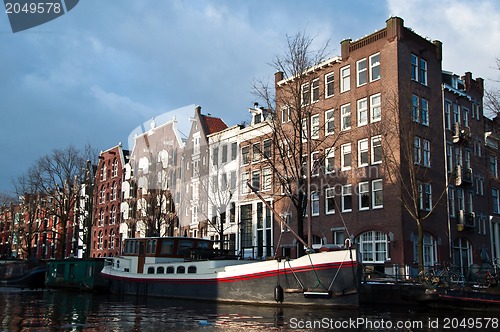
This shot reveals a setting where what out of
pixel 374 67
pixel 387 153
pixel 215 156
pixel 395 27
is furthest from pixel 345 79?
pixel 215 156

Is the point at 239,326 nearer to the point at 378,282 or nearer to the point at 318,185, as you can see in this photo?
the point at 378,282

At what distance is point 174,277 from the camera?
2816 centimetres

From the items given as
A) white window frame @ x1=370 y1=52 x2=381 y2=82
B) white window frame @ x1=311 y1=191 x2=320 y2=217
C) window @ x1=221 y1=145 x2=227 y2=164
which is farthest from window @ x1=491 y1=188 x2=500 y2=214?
window @ x1=221 y1=145 x2=227 y2=164

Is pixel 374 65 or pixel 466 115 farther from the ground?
pixel 374 65

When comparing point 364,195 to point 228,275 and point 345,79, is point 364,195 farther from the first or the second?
point 228,275

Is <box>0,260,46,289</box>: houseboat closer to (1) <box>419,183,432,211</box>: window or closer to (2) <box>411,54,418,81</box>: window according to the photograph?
(1) <box>419,183,432,211</box>: window

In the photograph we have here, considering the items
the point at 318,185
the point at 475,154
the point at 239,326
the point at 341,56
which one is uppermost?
the point at 341,56

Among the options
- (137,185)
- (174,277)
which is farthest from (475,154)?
(137,185)

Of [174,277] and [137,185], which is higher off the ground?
[137,185]

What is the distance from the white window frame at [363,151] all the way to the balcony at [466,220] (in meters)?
7.89

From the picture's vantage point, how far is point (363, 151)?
36844 mm

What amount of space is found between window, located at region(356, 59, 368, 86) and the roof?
20248mm

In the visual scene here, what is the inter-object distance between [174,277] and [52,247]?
61.5 m

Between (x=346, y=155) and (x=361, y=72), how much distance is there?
6.00 metres
